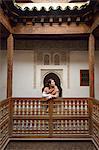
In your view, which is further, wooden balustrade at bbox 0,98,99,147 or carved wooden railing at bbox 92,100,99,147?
wooden balustrade at bbox 0,98,99,147

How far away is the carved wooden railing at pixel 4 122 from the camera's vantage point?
6.59 m

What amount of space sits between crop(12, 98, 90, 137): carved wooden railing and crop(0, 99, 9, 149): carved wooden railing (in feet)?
1.35

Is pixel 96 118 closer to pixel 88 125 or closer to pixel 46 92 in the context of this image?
pixel 88 125

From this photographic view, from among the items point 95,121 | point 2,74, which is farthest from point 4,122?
point 2,74

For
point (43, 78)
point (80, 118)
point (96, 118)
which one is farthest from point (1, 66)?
point (96, 118)

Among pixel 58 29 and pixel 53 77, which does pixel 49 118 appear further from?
pixel 58 29

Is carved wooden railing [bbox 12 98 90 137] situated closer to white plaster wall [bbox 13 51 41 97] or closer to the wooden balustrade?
the wooden balustrade

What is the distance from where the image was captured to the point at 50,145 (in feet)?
24.7

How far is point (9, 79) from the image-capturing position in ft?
25.9

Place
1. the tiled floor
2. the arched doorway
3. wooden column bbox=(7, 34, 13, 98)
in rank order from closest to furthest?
the tiled floor, wooden column bbox=(7, 34, 13, 98), the arched doorway

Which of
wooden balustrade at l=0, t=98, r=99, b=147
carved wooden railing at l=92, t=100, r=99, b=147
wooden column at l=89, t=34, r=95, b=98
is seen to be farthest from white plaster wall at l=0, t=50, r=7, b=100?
carved wooden railing at l=92, t=100, r=99, b=147

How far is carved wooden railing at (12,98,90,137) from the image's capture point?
25.5ft

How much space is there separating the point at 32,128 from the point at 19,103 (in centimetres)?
88

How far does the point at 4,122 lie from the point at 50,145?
1632mm
